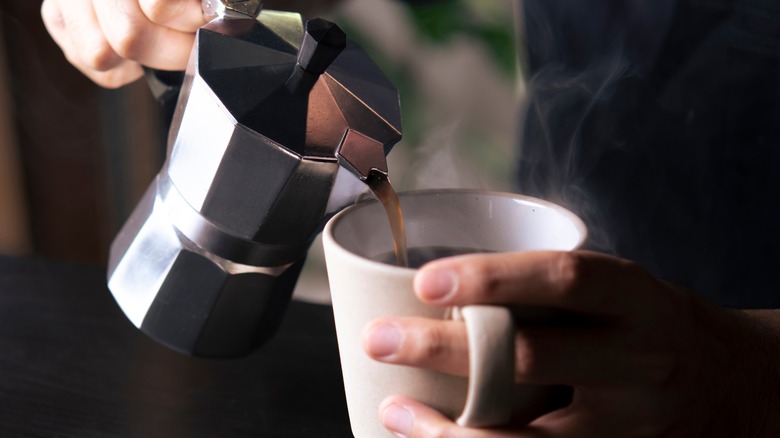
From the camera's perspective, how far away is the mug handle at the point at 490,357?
37 centimetres

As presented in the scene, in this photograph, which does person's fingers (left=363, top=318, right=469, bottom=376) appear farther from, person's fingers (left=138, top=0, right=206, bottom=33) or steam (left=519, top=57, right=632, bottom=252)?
steam (left=519, top=57, right=632, bottom=252)

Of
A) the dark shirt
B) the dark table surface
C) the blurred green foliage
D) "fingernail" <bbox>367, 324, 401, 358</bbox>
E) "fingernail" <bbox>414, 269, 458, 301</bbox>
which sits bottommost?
the blurred green foliage

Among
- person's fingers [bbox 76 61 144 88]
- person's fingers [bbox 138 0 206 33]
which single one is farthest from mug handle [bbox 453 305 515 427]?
person's fingers [bbox 76 61 144 88]

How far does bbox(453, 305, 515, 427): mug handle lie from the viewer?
0.37 m

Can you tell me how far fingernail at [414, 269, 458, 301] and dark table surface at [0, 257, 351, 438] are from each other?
207 mm

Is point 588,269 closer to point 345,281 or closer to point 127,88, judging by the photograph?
point 345,281

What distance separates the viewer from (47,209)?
1.75 m

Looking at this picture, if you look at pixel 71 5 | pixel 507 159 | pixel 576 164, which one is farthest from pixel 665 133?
pixel 507 159

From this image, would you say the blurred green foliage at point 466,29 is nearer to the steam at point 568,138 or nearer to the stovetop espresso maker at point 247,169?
the steam at point 568,138

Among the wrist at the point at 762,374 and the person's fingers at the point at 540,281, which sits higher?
the person's fingers at the point at 540,281

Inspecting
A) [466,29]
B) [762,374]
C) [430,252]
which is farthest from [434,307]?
[466,29]

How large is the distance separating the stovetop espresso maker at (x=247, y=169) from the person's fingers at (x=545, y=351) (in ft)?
0.38

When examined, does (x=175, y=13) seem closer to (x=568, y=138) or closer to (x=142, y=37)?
(x=142, y=37)

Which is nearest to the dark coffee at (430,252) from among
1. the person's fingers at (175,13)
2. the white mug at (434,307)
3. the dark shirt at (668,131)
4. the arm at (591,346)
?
the white mug at (434,307)
